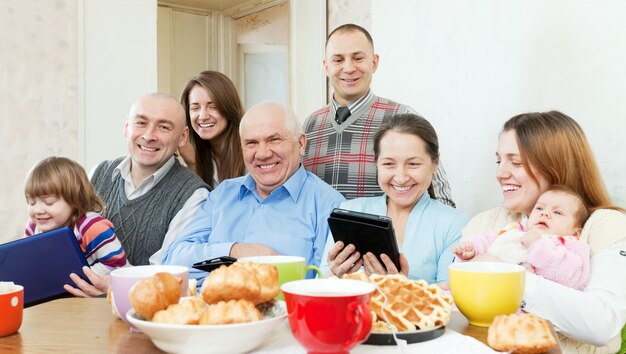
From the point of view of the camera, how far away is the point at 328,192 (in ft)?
6.84

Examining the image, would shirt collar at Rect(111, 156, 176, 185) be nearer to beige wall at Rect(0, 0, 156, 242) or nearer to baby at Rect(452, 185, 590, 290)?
baby at Rect(452, 185, 590, 290)

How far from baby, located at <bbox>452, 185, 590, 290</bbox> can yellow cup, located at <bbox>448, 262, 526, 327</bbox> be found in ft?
1.20

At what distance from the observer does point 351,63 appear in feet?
8.62

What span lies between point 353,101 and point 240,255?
3.53ft

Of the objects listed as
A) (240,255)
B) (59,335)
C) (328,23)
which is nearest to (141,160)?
(240,255)

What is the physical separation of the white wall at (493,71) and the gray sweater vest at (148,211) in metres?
1.28

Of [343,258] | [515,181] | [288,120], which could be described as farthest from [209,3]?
[343,258]

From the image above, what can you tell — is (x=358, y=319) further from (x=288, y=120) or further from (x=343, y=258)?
(x=288, y=120)

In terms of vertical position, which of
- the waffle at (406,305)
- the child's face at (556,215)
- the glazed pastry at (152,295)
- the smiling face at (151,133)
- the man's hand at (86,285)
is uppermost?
the smiling face at (151,133)

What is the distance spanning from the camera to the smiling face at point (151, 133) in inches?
87.4

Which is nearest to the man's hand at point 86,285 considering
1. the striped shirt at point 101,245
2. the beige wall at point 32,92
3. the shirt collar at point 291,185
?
the striped shirt at point 101,245

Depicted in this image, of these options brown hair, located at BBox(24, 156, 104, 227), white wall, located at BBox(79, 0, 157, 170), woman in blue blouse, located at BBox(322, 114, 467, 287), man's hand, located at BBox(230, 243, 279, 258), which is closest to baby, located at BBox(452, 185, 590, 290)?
woman in blue blouse, located at BBox(322, 114, 467, 287)

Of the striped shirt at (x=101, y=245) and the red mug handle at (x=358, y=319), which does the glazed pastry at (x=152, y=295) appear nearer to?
the red mug handle at (x=358, y=319)

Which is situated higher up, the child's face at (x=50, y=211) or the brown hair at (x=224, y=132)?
the brown hair at (x=224, y=132)
